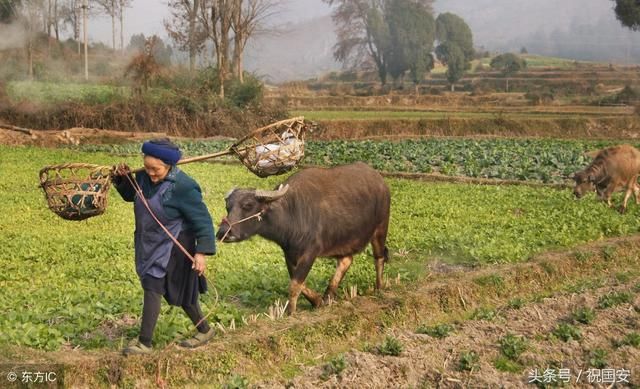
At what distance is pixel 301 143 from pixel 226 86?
31338 millimetres

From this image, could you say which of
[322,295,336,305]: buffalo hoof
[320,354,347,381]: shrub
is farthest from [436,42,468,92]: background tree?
[320,354,347,381]: shrub

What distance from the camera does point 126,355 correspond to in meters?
6.13

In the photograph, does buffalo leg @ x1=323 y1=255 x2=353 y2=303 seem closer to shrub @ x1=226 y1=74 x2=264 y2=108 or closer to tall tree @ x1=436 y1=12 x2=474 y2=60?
shrub @ x1=226 y1=74 x2=264 y2=108

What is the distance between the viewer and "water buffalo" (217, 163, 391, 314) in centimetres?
768

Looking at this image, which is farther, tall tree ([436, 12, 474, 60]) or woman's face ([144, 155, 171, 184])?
tall tree ([436, 12, 474, 60])

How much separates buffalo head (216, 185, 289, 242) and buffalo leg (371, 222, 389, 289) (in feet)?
6.69

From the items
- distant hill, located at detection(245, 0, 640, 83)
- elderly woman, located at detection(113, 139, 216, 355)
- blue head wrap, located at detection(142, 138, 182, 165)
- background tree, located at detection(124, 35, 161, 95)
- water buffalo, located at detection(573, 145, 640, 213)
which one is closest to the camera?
blue head wrap, located at detection(142, 138, 182, 165)

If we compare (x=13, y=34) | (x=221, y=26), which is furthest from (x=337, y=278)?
(x=13, y=34)

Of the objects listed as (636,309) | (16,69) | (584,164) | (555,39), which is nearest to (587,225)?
(636,309)

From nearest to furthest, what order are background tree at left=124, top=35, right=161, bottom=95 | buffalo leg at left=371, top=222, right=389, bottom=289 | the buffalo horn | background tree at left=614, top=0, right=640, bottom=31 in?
the buffalo horn → buffalo leg at left=371, top=222, right=389, bottom=289 → background tree at left=124, top=35, right=161, bottom=95 → background tree at left=614, top=0, right=640, bottom=31

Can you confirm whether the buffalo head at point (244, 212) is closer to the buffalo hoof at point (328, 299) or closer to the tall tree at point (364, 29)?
the buffalo hoof at point (328, 299)

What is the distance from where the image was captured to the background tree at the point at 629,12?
5375 cm

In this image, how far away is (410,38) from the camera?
72.5m

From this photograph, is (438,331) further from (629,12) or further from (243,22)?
(629,12)
